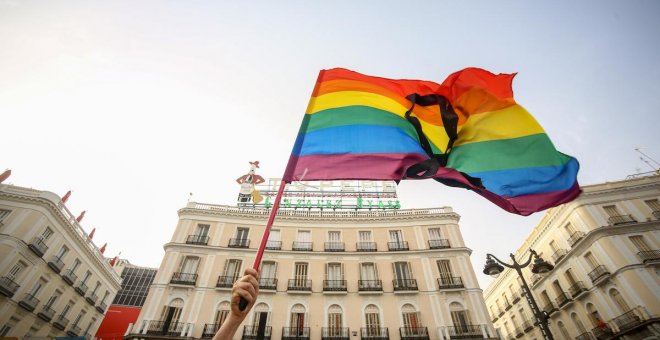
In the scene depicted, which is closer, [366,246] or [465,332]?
[465,332]

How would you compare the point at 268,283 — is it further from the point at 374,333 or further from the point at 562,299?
the point at 562,299

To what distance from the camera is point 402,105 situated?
6.02 metres

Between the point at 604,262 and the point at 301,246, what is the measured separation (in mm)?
23457

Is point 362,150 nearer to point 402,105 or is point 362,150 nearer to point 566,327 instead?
point 402,105

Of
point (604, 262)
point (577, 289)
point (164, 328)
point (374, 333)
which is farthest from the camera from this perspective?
point (577, 289)

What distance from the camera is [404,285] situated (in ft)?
75.8

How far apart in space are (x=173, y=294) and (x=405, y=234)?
18788 mm

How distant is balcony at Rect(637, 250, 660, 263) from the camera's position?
70.1 feet

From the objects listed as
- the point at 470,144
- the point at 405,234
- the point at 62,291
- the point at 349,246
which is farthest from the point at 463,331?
the point at 62,291

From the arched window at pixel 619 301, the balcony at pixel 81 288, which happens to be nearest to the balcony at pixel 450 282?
the arched window at pixel 619 301

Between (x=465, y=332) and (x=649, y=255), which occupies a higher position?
(x=649, y=255)

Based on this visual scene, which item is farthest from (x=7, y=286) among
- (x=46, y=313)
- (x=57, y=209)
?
(x=57, y=209)

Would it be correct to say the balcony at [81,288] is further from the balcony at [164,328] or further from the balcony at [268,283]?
the balcony at [268,283]

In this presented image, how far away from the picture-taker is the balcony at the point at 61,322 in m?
26.4
